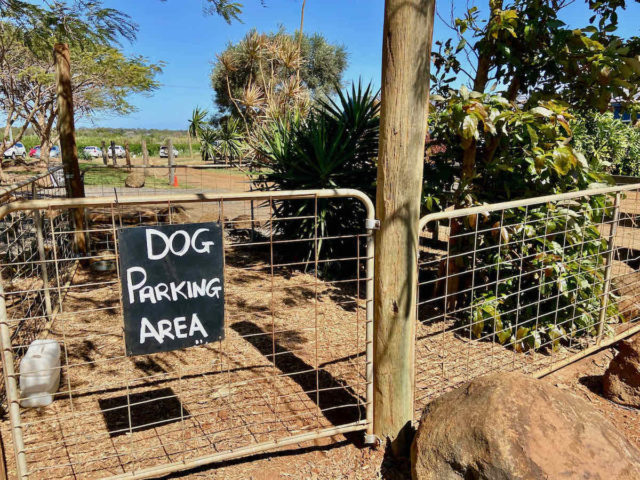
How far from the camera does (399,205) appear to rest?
2.66 metres

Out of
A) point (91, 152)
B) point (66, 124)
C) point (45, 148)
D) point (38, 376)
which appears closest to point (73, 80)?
point (45, 148)

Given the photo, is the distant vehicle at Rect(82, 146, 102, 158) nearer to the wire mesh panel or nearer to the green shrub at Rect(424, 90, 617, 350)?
the green shrub at Rect(424, 90, 617, 350)

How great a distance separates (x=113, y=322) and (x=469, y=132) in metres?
3.74

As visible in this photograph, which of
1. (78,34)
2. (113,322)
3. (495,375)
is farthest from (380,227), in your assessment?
(78,34)

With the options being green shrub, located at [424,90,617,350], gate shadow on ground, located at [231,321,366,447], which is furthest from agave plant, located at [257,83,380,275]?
gate shadow on ground, located at [231,321,366,447]

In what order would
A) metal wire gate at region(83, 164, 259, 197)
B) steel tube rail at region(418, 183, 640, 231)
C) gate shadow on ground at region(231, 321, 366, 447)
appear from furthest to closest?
metal wire gate at region(83, 164, 259, 197), gate shadow on ground at region(231, 321, 366, 447), steel tube rail at region(418, 183, 640, 231)

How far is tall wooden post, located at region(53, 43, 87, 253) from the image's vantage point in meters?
6.59

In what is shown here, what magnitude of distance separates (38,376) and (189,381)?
1000 mm

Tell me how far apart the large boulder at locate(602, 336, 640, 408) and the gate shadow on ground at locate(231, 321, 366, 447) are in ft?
6.29

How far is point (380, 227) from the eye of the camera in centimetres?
271

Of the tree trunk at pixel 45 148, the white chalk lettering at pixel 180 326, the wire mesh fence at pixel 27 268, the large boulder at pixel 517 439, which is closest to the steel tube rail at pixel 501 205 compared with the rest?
the large boulder at pixel 517 439

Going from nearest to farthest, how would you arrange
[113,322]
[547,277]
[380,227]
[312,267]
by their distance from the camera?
1. [380,227]
2. [547,277]
3. [113,322]
4. [312,267]

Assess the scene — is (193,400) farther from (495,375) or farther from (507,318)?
(507,318)

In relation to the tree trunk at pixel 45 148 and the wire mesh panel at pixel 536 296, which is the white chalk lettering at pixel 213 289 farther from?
the tree trunk at pixel 45 148
